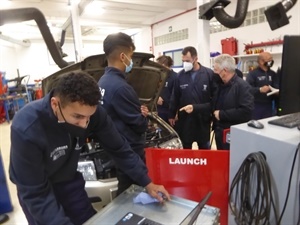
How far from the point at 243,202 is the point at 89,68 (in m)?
1.66

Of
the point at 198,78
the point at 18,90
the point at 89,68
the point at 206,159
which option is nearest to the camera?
the point at 206,159

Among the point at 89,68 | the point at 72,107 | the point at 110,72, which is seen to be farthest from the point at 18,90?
the point at 72,107

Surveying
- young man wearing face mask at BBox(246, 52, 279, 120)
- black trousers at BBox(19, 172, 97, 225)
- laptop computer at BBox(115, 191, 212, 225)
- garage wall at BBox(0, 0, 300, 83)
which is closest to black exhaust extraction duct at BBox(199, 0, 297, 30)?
laptop computer at BBox(115, 191, 212, 225)

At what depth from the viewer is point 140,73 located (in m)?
2.52

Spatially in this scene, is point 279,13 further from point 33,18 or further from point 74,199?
point 74,199

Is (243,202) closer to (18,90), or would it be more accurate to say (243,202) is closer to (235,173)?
(235,173)

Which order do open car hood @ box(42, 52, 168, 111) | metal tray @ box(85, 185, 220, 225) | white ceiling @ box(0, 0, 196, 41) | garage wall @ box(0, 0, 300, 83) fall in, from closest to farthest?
1. metal tray @ box(85, 185, 220, 225)
2. open car hood @ box(42, 52, 168, 111)
3. garage wall @ box(0, 0, 300, 83)
4. white ceiling @ box(0, 0, 196, 41)

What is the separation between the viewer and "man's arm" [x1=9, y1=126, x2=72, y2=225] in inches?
37.7

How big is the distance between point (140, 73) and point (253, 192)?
1.60m

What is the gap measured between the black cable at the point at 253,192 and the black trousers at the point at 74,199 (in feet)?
2.86

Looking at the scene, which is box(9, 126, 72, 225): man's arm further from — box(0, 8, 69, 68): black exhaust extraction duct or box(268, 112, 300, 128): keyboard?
box(268, 112, 300, 128): keyboard

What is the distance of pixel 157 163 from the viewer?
5.56 feet

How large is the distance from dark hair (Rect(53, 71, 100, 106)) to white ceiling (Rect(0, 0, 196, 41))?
14.5 ft

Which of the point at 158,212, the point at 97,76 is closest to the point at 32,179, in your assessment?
the point at 158,212
